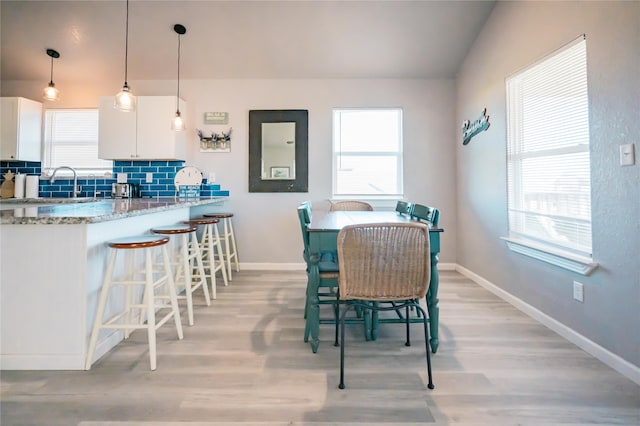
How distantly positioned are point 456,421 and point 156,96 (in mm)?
4230

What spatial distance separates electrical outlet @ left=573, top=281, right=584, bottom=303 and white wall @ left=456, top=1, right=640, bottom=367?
0.03 meters

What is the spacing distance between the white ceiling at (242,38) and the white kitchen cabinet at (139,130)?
494 millimetres

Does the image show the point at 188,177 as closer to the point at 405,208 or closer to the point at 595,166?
the point at 405,208

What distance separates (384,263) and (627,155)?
56.9 inches

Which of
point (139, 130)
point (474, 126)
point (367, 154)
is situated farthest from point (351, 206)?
point (139, 130)

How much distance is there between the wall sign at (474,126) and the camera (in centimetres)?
311

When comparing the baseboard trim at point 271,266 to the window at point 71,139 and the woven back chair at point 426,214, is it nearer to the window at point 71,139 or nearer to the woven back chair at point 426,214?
the woven back chair at point 426,214

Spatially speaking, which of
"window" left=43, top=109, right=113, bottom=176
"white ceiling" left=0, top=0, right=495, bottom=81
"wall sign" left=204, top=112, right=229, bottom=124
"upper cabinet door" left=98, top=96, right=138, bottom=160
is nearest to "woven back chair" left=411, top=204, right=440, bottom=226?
"white ceiling" left=0, top=0, right=495, bottom=81

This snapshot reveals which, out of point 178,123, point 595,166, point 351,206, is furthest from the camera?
point 178,123

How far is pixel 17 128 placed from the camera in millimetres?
3688

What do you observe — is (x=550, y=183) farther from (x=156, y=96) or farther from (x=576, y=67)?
(x=156, y=96)

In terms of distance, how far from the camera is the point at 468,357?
1799 millimetres

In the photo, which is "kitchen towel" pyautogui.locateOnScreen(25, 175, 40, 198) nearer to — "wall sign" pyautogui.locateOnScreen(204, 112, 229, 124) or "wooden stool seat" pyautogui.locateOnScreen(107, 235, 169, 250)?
"wall sign" pyautogui.locateOnScreen(204, 112, 229, 124)

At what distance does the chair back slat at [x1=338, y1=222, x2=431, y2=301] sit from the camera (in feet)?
4.88
